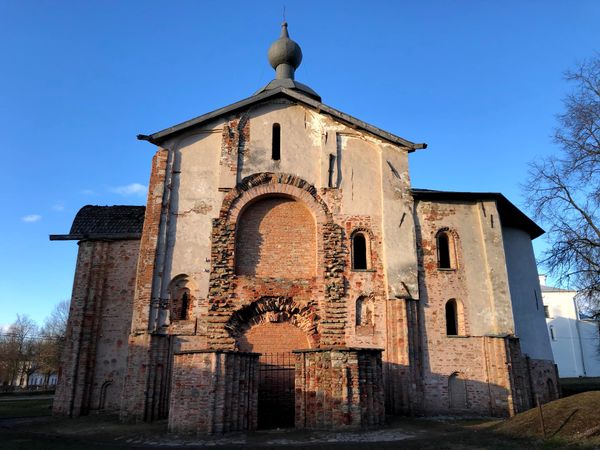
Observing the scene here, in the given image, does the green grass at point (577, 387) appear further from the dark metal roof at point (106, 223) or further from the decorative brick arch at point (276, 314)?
the dark metal roof at point (106, 223)

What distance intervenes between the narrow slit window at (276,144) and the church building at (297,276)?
0.17 ft

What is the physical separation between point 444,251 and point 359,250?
3081 millimetres

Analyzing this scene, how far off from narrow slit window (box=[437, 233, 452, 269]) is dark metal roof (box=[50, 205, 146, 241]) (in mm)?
11093

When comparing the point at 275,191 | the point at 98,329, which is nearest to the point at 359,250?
the point at 275,191

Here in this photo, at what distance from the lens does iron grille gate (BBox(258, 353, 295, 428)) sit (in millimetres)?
14109

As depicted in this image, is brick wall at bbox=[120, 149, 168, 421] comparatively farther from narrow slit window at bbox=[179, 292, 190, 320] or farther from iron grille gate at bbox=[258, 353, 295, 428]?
iron grille gate at bbox=[258, 353, 295, 428]

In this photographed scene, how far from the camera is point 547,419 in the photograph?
10414 mm

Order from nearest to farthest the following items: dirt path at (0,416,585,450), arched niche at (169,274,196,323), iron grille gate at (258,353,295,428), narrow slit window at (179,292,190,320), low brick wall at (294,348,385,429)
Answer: dirt path at (0,416,585,450) → low brick wall at (294,348,385,429) → iron grille gate at (258,353,295,428) → arched niche at (169,274,196,323) → narrow slit window at (179,292,190,320)

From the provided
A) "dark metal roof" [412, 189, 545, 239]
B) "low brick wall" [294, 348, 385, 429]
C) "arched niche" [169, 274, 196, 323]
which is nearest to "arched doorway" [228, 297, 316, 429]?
"arched niche" [169, 274, 196, 323]

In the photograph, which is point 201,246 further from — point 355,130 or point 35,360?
point 35,360

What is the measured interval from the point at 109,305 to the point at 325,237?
8.51 m

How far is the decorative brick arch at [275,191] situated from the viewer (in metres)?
16.4

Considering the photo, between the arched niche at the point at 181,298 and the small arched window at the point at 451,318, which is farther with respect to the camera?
the small arched window at the point at 451,318

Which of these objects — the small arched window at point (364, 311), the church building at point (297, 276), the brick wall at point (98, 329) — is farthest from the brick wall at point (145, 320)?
the small arched window at point (364, 311)
